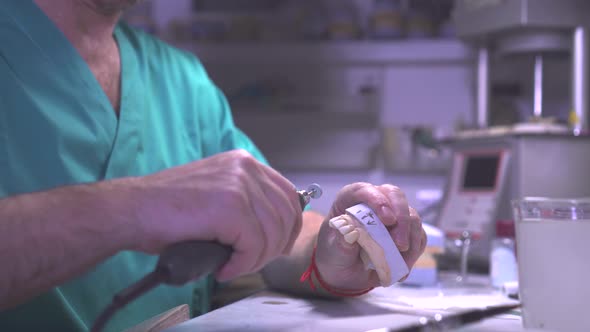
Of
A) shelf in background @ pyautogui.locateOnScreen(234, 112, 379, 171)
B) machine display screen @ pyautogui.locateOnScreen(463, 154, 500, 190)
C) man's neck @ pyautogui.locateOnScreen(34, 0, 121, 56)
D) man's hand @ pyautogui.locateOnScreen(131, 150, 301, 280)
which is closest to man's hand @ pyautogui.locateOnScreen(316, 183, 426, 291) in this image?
man's hand @ pyautogui.locateOnScreen(131, 150, 301, 280)

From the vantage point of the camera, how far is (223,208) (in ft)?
1.92

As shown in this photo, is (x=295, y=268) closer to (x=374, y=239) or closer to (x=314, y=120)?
(x=374, y=239)

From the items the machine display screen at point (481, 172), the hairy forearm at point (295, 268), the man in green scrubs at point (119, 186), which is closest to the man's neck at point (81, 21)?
the man in green scrubs at point (119, 186)

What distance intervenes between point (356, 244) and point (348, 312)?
0.09 meters

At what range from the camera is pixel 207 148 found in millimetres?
1245

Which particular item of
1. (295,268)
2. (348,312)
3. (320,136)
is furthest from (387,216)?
(320,136)

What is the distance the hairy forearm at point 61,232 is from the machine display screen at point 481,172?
1.10m

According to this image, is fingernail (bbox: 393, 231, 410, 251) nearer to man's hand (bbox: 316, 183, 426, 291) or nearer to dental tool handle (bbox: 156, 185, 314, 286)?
man's hand (bbox: 316, 183, 426, 291)

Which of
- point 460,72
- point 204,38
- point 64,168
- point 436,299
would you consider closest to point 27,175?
point 64,168

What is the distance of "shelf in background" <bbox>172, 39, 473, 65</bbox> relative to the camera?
2.10 m

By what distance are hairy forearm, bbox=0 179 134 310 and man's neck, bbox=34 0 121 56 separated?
482mm

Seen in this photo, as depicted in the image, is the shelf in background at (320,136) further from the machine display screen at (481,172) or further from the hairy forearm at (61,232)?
the hairy forearm at (61,232)

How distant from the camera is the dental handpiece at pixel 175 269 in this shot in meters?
0.53

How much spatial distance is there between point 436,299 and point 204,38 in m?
1.50
